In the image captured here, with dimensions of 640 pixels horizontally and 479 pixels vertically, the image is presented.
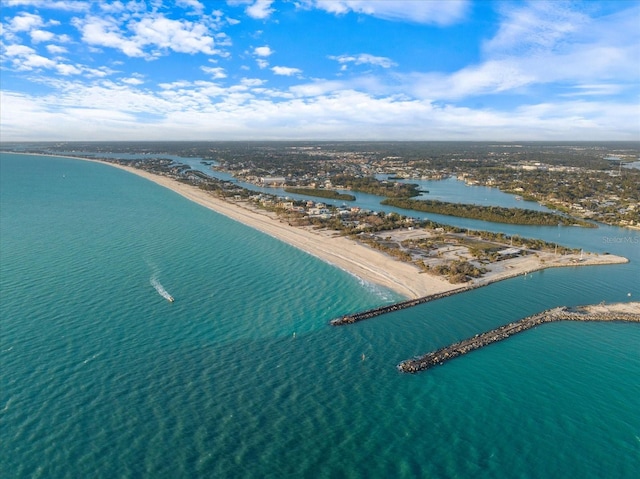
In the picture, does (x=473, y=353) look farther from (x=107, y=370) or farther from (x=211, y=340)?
(x=107, y=370)

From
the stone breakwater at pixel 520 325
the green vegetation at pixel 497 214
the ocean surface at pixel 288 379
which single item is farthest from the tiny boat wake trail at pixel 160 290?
the green vegetation at pixel 497 214

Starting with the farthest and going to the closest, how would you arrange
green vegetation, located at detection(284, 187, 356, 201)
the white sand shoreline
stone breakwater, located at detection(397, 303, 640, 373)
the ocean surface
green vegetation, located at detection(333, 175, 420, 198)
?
green vegetation, located at detection(333, 175, 420, 198) < green vegetation, located at detection(284, 187, 356, 201) < the white sand shoreline < stone breakwater, located at detection(397, 303, 640, 373) < the ocean surface

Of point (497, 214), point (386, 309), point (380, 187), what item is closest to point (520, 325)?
point (386, 309)

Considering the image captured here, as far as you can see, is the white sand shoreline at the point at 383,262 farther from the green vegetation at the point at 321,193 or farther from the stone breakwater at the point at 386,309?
the green vegetation at the point at 321,193

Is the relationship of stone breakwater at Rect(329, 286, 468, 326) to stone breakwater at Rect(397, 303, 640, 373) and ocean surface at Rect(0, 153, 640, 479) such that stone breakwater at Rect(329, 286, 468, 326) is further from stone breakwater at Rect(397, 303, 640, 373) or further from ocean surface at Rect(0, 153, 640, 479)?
stone breakwater at Rect(397, 303, 640, 373)

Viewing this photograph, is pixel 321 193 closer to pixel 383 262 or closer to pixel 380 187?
pixel 380 187

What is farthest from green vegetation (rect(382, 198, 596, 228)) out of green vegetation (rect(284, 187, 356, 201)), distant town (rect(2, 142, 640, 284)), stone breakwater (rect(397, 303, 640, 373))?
stone breakwater (rect(397, 303, 640, 373))

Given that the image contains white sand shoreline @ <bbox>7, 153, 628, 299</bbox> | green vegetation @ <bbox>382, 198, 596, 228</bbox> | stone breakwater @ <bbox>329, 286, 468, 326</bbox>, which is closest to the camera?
stone breakwater @ <bbox>329, 286, 468, 326</bbox>
